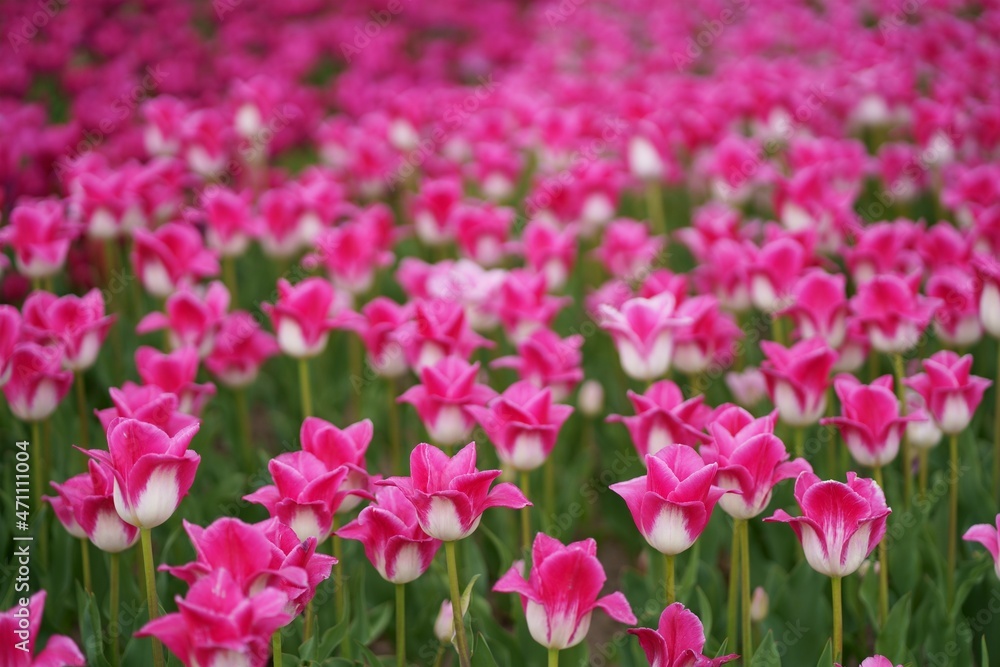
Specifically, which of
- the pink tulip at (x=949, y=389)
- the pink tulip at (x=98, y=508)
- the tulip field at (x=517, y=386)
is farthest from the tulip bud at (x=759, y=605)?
the pink tulip at (x=98, y=508)

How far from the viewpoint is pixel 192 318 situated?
2697 mm

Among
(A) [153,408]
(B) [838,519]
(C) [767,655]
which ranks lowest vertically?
(C) [767,655]

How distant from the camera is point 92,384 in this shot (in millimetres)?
3463

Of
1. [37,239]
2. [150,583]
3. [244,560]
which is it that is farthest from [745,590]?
[37,239]

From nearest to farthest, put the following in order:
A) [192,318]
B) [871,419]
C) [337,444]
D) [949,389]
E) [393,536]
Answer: [393,536] → [337,444] → [871,419] → [949,389] → [192,318]

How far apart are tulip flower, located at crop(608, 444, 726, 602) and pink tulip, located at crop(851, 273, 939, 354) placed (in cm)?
97

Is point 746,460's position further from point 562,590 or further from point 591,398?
point 591,398

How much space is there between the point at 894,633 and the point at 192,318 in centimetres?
198

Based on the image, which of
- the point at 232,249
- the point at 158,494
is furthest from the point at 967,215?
the point at 158,494

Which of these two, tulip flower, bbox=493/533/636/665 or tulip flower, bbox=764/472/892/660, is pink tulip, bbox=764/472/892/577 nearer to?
tulip flower, bbox=764/472/892/660

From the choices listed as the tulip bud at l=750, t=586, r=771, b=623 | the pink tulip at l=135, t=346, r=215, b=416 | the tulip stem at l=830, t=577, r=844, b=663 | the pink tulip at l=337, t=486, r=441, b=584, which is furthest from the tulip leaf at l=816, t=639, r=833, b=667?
the pink tulip at l=135, t=346, r=215, b=416

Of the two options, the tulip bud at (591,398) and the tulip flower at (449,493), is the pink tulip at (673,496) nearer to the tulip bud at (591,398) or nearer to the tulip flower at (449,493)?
the tulip flower at (449,493)

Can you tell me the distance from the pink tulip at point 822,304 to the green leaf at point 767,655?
978mm

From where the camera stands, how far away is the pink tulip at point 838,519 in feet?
5.47
